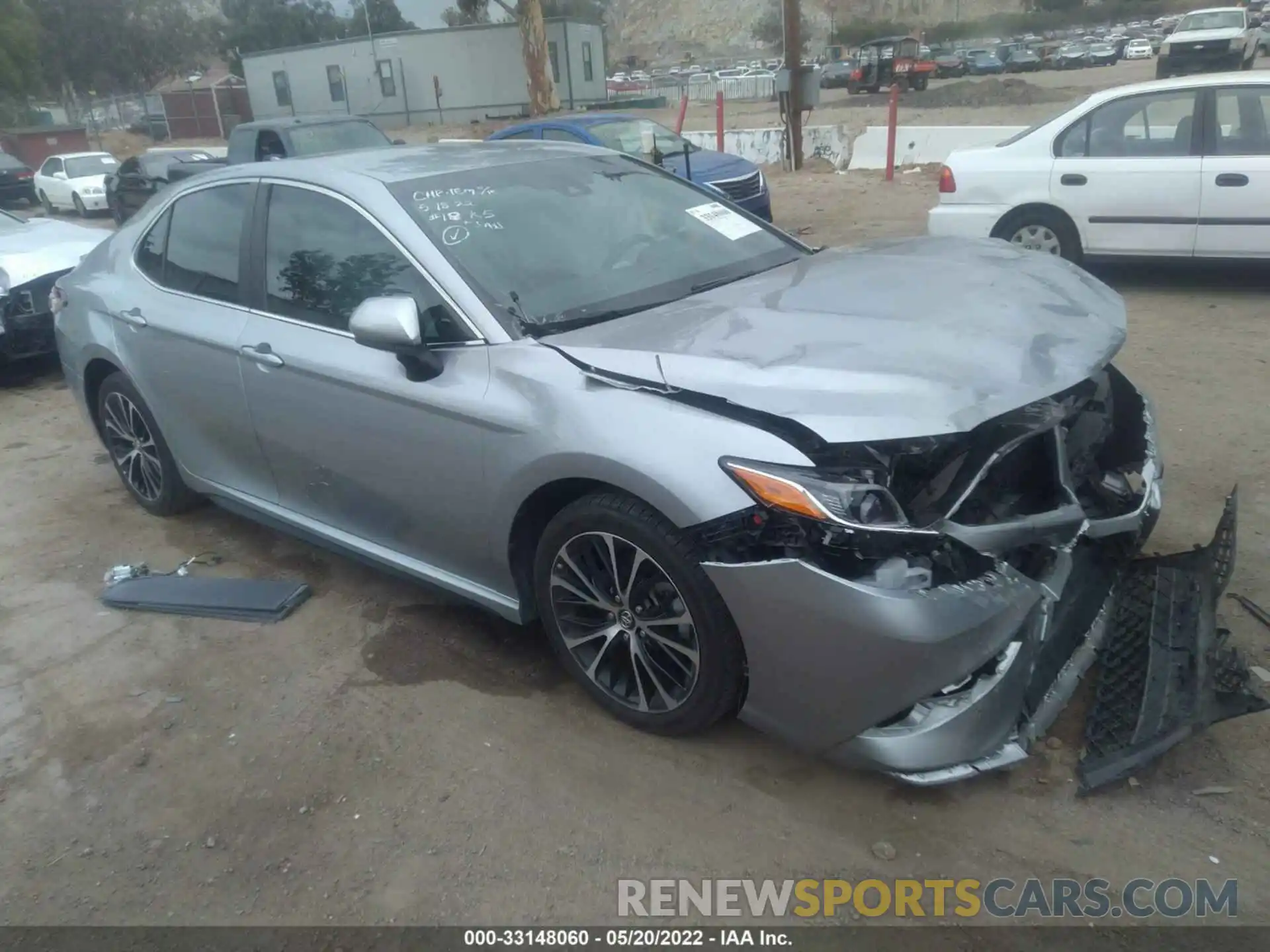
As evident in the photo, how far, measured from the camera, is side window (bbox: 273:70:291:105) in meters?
42.6

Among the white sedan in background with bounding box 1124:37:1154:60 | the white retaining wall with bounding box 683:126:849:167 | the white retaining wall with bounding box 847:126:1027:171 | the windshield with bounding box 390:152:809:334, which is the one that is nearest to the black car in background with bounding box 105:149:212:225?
the white retaining wall with bounding box 683:126:849:167

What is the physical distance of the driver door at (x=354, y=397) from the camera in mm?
3232

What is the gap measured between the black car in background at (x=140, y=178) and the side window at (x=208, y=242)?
13.3m

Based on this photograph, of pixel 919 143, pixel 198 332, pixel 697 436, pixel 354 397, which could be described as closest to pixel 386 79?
pixel 919 143

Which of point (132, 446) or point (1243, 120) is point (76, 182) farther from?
point (1243, 120)

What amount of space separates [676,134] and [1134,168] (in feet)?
19.7

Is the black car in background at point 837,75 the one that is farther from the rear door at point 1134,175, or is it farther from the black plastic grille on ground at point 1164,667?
the black plastic grille on ground at point 1164,667

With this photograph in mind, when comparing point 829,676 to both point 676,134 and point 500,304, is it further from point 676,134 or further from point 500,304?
point 676,134

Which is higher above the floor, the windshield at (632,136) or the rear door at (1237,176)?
the windshield at (632,136)

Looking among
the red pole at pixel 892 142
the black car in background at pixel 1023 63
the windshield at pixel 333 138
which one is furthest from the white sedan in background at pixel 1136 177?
the black car in background at pixel 1023 63

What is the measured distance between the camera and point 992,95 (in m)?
28.0

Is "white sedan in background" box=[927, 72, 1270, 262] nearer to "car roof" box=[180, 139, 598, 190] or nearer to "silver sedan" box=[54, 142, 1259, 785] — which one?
"car roof" box=[180, 139, 598, 190]

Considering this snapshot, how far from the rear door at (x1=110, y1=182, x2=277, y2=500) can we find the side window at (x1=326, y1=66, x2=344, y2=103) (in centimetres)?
4068

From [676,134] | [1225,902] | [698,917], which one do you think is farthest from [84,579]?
[676,134]
